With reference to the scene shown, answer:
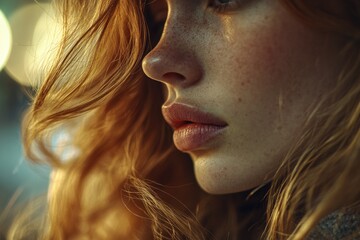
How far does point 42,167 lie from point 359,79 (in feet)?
2.96

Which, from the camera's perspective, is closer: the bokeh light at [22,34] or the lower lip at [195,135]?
the lower lip at [195,135]

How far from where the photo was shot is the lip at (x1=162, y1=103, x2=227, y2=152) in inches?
38.4

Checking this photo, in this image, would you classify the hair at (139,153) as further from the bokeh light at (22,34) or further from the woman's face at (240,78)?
the bokeh light at (22,34)

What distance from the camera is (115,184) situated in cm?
134

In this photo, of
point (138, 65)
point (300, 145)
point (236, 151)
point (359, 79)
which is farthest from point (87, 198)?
point (359, 79)

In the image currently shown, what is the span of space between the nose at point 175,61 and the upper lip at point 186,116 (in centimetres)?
4

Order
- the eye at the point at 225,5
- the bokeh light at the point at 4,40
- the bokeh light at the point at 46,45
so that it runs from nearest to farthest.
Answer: the eye at the point at 225,5 → the bokeh light at the point at 46,45 → the bokeh light at the point at 4,40

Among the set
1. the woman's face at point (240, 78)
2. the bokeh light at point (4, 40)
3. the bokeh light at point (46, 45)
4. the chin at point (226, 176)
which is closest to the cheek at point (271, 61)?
the woman's face at point (240, 78)

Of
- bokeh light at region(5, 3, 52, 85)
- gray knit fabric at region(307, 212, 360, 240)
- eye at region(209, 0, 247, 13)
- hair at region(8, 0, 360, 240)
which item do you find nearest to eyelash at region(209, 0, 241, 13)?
eye at region(209, 0, 247, 13)

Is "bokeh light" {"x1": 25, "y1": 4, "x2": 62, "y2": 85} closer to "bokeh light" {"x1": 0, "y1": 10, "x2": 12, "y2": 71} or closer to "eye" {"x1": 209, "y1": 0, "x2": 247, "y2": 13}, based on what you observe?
"eye" {"x1": 209, "y1": 0, "x2": 247, "y2": 13}

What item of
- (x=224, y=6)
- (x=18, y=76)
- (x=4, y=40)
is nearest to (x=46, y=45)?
(x=224, y=6)

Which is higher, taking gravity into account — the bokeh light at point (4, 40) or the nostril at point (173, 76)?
the nostril at point (173, 76)

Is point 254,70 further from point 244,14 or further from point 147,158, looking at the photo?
point 147,158

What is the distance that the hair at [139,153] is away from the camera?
0.85 metres
